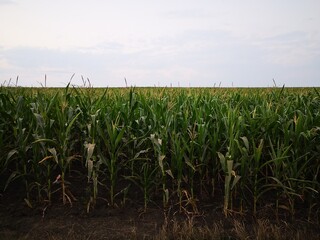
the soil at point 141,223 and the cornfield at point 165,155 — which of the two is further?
the cornfield at point 165,155

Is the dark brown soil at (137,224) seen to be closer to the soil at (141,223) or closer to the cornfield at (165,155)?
the soil at (141,223)

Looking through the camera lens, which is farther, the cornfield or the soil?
the cornfield

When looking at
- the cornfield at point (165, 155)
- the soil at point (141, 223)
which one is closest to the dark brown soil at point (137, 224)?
the soil at point (141, 223)

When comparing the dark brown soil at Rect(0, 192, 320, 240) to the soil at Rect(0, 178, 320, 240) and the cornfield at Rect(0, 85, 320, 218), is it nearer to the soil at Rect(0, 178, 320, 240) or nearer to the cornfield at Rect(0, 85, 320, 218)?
the soil at Rect(0, 178, 320, 240)

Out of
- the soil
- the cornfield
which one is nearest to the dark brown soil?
the soil

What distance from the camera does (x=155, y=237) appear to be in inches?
144

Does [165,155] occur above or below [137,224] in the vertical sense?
above

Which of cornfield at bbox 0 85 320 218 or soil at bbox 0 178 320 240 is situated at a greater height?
cornfield at bbox 0 85 320 218

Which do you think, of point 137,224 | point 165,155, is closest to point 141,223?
point 137,224

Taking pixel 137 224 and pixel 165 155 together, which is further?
pixel 165 155

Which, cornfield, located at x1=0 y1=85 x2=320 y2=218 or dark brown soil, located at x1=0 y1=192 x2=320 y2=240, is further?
cornfield, located at x1=0 y1=85 x2=320 y2=218

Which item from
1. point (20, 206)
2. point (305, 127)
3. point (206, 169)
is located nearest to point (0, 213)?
point (20, 206)

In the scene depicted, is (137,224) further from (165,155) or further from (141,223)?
(165,155)

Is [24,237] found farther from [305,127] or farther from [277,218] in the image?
[305,127]
